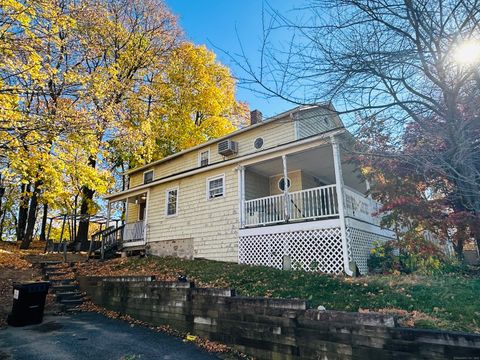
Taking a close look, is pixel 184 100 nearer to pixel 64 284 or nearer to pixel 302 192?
pixel 302 192

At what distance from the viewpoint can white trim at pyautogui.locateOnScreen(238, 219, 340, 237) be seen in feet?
30.2

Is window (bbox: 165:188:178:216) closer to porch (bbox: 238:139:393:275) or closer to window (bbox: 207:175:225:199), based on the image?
window (bbox: 207:175:225:199)

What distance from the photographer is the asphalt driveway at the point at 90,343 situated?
542 centimetres

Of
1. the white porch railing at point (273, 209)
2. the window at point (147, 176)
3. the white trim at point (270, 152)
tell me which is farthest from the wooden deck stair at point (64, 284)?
the window at point (147, 176)

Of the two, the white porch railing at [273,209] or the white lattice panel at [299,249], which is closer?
the white lattice panel at [299,249]

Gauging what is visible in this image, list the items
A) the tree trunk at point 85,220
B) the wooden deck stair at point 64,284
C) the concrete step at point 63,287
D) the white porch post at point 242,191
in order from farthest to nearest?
the tree trunk at point 85,220
the white porch post at point 242,191
the concrete step at point 63,287
the wooden deck stair at point 64,284

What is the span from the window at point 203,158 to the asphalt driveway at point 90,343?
30.0ft

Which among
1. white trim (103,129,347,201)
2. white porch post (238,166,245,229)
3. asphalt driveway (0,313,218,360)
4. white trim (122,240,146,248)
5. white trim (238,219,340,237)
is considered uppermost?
white trim (103,129,347,201)

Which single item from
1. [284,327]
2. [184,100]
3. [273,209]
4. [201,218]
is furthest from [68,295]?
[184,100]

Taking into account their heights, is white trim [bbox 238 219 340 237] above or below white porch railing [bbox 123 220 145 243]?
below

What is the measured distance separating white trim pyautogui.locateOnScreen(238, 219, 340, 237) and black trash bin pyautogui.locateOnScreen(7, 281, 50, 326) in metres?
6.31

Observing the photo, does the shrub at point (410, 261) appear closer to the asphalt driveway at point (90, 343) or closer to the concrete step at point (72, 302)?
the asphalt driveway at point (90, 343)

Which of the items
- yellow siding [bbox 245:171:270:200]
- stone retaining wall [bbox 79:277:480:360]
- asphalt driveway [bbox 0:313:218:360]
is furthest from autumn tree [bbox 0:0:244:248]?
stone retaining wall [bbox 79:277:480:360]

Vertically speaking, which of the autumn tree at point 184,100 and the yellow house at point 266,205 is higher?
the autumn tree at point 184,100
